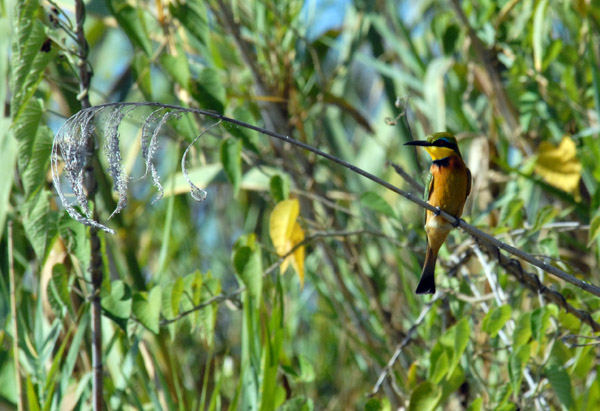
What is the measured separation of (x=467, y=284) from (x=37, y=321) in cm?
95

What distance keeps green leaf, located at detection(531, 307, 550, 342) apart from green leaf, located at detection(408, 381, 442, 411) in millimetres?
205

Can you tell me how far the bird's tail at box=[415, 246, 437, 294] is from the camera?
4.88 ft

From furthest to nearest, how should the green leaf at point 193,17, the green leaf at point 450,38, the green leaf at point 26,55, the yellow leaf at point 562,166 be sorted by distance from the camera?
the green leaf at point 450,38 → the yellow leaf at point 562,166 → the green leaf at point 193,17 → the green leaf at point 26,55

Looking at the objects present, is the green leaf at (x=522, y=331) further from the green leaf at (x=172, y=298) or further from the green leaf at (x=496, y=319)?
the green leaf at (x=172, y=298)

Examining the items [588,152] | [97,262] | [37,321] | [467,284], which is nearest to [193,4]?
[97,262]

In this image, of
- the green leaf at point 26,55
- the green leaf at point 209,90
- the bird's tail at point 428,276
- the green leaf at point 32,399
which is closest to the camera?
the green leaf at point 26,55

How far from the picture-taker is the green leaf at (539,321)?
132 centimetres

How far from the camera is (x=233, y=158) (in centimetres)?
156

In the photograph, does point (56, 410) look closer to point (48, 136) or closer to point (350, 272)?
point (48, 136)

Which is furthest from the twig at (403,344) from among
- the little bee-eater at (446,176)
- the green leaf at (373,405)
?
the little bee-eater at (446,176)

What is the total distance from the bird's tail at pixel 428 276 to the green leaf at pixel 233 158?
0.43m

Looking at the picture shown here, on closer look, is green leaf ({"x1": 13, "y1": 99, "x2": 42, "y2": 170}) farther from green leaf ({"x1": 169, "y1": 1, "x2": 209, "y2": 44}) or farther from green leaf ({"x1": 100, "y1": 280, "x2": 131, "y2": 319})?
green leaf ({"x1": 169, "y1": 1, "x2": 209, "y2": 44})

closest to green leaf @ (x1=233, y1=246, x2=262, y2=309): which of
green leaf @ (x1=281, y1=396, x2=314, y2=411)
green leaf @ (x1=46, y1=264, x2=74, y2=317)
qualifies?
green leaf @ (x1=281, y1=396, x2=314, y2=411)

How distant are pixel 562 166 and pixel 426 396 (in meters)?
0.78
